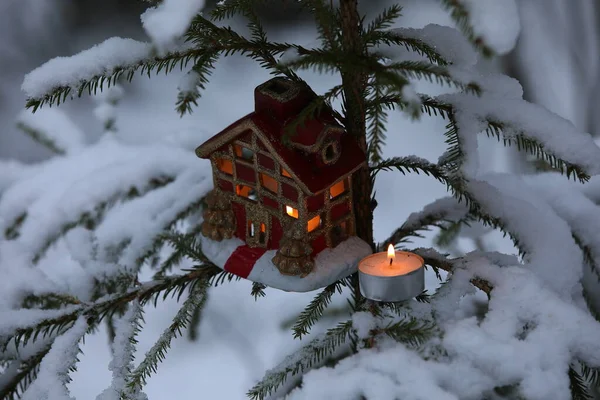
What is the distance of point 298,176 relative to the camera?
0.84m

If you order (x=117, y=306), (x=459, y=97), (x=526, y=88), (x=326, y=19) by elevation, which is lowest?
(x=117, y=306)

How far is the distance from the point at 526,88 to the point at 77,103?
1.48 metres

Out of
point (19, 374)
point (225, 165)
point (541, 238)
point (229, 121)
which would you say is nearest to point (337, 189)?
point (225, 165)

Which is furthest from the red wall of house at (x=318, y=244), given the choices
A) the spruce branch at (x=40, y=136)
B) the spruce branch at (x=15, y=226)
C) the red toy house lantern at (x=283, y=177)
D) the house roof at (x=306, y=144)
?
the spruce branch at (x=40, y=136)

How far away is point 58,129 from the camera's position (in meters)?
1.51

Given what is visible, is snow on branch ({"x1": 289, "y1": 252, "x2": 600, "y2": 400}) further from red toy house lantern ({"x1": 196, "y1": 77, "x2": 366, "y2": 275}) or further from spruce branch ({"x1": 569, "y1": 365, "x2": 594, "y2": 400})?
red toy house lantern ({"x1": 196, "y1": 77, "x2": 366, "y2": 275})

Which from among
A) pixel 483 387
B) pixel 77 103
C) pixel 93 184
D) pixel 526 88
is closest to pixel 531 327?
pixel 483 387

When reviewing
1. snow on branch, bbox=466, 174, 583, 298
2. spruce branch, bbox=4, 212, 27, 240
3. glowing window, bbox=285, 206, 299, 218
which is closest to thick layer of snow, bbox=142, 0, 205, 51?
glowing window, bbox=285, 206, 299, 218

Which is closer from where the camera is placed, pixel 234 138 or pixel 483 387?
pixel 483 387

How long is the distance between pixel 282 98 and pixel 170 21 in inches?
8.2

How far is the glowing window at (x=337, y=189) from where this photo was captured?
926 mm

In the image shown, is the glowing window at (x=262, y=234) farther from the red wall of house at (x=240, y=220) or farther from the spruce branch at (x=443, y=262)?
the spruce branch at (x=443, y=262)

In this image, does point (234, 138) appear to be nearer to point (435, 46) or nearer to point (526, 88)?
point (435, 46)

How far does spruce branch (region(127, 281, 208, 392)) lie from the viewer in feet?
2.63
